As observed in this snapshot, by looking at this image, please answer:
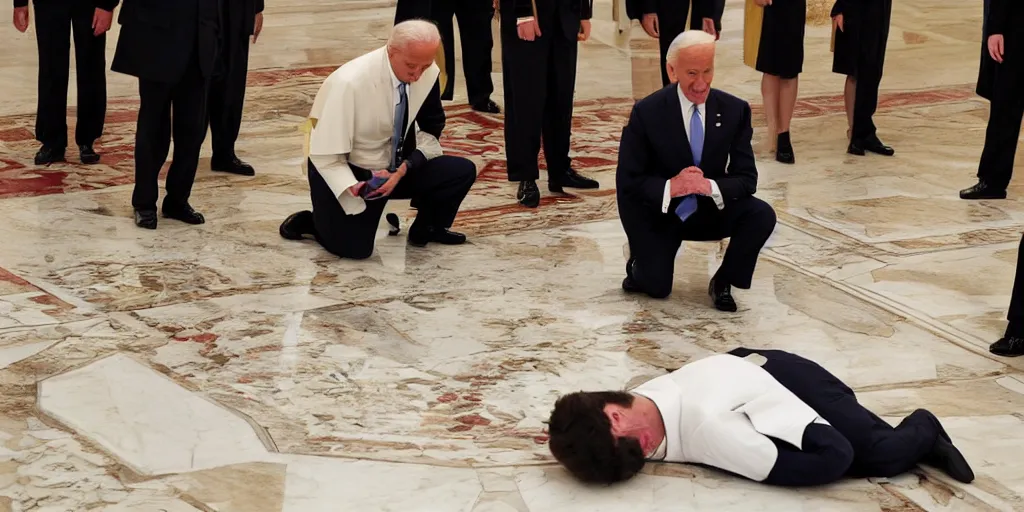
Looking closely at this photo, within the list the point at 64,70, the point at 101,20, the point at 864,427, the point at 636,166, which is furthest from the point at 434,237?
the point at 864,427

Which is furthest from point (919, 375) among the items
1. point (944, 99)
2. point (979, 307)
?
point (944, 99)

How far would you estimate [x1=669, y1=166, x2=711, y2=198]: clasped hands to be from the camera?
16.4 feet

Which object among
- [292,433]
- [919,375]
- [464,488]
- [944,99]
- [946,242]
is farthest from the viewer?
[944,99]

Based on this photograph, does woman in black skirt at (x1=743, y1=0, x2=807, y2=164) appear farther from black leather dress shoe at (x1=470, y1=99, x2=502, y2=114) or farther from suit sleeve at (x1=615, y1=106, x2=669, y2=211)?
suit sleeve at (x1=615, y1=106, x2=669, y2=211)

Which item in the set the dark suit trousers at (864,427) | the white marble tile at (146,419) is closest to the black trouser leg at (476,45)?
the white marble tile at (146,419)

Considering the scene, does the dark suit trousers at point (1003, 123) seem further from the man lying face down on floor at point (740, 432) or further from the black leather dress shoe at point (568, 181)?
the man lying face down on floor at point (740, 432)

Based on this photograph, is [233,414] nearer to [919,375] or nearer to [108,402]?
[108,402]

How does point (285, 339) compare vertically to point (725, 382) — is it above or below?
below

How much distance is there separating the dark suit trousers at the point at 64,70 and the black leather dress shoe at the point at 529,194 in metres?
2.30

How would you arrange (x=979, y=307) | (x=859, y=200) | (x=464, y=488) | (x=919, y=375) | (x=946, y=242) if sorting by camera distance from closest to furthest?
(x=464, y=488), (x=919, y=375), (x=979, y=307), (x=946, y=242), (x=859, y=200)

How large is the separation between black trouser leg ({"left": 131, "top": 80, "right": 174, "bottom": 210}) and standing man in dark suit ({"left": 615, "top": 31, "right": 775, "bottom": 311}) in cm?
209

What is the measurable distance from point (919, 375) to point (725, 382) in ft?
3.75

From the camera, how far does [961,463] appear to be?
3779 millimetres

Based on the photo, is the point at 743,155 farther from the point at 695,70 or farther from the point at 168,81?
the point at 168,81
